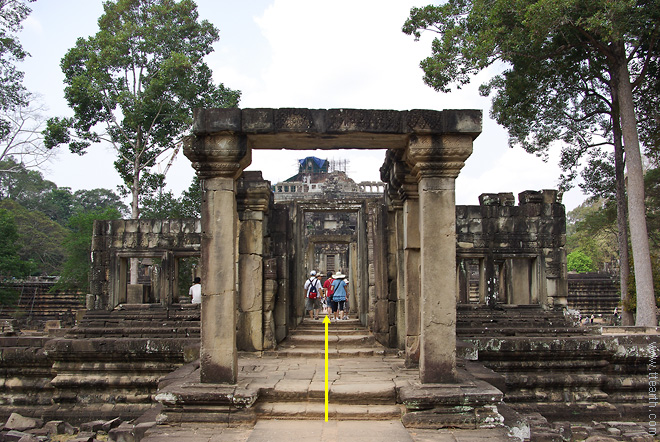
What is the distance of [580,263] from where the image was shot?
41906mm

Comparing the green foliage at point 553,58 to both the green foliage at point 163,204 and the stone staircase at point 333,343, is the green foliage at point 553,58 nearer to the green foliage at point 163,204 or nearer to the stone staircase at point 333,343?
the stone staircase at point 333,343

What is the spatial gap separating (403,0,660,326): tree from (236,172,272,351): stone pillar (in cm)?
686

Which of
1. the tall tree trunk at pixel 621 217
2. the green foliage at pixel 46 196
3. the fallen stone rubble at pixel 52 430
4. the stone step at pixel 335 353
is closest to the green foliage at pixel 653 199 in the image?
the tall tree trunk at pixel 621 217

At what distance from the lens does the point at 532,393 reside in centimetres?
780

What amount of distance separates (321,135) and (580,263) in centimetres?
4205

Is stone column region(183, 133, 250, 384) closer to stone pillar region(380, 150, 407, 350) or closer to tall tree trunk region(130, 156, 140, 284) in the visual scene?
stone pillar region(380, 150, 407, 350)

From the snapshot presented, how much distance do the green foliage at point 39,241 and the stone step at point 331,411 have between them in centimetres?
2987

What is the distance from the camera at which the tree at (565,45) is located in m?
10.7

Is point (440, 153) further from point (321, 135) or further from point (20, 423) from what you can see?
point (20, 423)

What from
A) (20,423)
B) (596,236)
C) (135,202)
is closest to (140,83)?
(135,202)

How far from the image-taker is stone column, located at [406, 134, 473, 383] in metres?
5.12

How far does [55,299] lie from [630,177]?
25153 mm

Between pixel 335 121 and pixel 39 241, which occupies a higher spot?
pixel 39 241

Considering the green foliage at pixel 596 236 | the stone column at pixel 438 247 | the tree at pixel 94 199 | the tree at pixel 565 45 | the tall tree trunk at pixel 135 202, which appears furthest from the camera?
the tree at pixel 94 199
